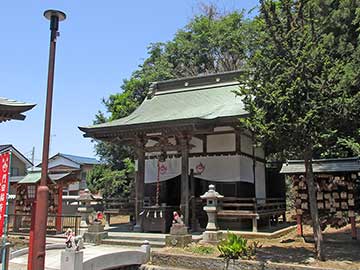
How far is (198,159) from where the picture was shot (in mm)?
16609

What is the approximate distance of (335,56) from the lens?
500 inches

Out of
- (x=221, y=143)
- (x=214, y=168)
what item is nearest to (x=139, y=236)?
(x=214, y=168)

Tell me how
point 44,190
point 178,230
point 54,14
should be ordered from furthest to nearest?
point 178,230 < point 54,14 < point 44,190

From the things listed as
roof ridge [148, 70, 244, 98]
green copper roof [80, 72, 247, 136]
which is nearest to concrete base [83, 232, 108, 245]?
green copper roof [80, 72, 247, 136]

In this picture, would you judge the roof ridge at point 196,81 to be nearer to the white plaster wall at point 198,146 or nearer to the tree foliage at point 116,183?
the white plaster wall at point 198,146

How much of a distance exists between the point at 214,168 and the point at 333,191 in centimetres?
515

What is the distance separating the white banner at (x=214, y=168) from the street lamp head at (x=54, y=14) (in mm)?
10496

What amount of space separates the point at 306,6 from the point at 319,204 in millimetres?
7157

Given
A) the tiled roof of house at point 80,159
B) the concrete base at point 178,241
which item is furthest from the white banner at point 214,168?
the tiled roof of house at point 80,159

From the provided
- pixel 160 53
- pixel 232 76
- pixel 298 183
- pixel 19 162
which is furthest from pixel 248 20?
pixel 19 162

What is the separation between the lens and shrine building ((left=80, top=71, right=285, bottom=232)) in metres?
14.3

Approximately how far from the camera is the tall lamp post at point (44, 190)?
20.3ft

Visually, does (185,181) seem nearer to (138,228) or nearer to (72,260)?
(138,228)

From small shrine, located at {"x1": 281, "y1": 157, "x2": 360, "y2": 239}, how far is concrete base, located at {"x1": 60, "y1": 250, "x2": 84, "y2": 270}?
8310mm
